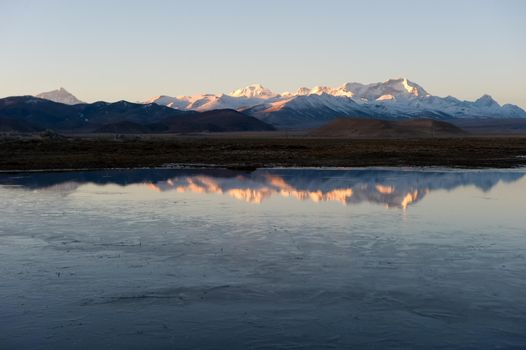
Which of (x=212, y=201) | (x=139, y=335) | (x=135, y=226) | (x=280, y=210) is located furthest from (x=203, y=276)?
(x=212, y=201)

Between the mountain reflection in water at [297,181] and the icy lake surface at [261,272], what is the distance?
1.34 meters

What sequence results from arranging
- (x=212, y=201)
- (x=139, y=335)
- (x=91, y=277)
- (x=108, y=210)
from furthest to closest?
(x=212, y=201)
(x=108, y=210)
(x=91, y=277)
(x=139, y=335)

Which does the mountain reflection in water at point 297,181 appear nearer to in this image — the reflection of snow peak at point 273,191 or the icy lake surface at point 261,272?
the reflection of snow peak at point 273,191

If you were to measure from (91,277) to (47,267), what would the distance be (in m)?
1.39

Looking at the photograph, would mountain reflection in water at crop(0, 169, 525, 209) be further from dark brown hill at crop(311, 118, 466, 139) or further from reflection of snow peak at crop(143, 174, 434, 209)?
dark brown hill at crop(311, 118, 466, 139)

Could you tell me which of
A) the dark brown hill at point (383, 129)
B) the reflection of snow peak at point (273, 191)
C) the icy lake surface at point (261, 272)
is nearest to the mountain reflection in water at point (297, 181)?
the reflection of snow peak at point (273, 191)

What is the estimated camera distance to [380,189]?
29344mm

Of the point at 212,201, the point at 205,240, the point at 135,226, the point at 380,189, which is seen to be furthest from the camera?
the point at 380,189

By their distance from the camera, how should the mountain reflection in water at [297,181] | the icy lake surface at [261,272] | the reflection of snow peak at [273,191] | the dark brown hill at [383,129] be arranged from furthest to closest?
the dark brown hill at [383,129]
the mountain reflection in water at [297,181]
the reflection of snow peak at [273,191]
the icy lake surface at [261,272]

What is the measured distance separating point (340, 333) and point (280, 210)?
501 inches

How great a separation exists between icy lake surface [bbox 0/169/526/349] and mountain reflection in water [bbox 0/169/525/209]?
1.34 meters

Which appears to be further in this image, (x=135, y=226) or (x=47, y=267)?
(x=135, y=226)

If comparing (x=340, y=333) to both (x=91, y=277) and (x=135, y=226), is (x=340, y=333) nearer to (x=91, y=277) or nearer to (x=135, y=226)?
(x=91, y=277)

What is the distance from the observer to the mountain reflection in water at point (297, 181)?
88.4 feet
